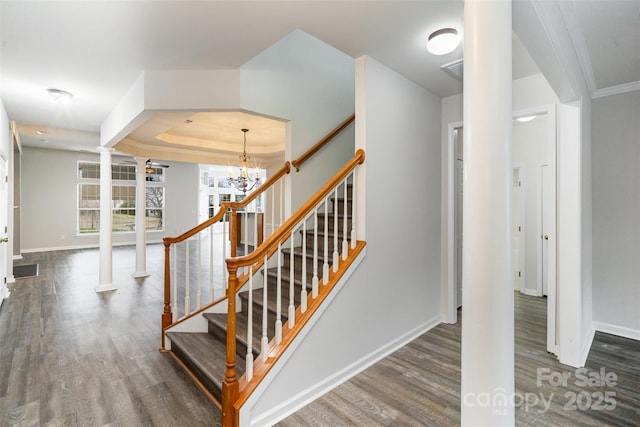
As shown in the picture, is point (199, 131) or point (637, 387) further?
point (199, 131)

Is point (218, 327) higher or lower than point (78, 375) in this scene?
higher

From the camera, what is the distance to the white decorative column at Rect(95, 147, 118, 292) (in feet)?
15.8

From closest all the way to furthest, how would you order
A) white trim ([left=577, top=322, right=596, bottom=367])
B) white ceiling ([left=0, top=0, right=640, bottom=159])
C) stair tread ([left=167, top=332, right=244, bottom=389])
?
white ceiling ([left=0, top=0, right=640, bottom=159]) < stair tread ([left=167, top=332, right=244, bottom=389]) < white trim ([left=577, top=322, right=596, bottom=367])

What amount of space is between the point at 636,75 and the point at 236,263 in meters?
3.91

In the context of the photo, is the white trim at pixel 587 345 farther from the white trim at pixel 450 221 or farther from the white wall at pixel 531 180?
the white wall at pixel 531 180

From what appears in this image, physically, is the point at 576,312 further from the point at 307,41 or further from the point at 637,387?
the point at 307,41

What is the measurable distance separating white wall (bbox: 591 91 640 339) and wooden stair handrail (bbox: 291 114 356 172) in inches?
104

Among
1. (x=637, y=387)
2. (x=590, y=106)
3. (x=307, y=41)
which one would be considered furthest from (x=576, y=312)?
(x=307, y=41)

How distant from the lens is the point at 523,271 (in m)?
4.68

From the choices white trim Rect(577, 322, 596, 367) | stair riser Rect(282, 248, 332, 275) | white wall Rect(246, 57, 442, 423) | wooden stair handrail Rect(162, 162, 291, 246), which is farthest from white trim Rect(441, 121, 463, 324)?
wooden stair handrail Rect(162, 162, 291, 246)

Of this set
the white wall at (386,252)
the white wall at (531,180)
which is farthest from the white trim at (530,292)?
the white wall at (386,252)

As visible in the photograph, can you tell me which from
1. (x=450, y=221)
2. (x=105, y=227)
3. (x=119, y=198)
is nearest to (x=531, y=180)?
(x=450, y=221)

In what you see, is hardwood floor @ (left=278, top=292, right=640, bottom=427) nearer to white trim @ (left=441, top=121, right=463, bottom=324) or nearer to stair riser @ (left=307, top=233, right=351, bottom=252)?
white trim @ (left=441, top=121, right=463, bottom=324)

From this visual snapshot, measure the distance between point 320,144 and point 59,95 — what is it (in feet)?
9.89
